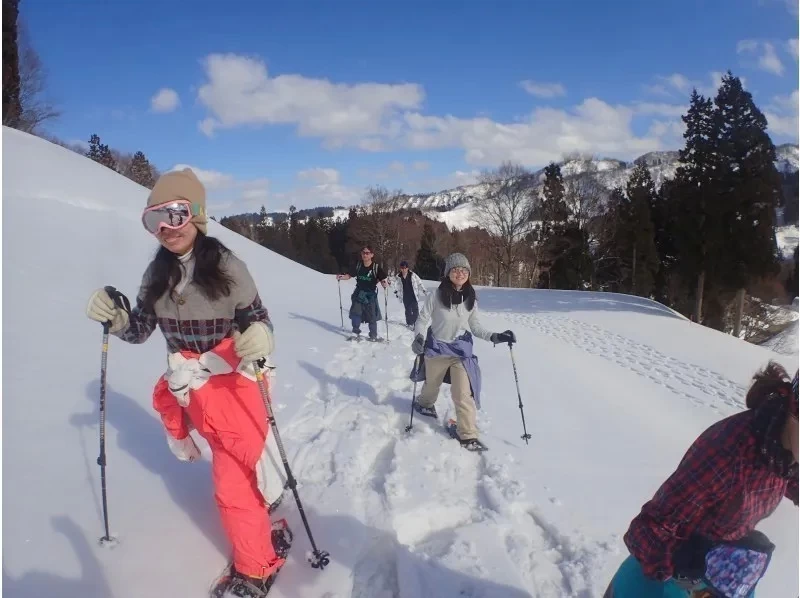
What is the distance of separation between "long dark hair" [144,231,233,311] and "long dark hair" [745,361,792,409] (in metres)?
2.32

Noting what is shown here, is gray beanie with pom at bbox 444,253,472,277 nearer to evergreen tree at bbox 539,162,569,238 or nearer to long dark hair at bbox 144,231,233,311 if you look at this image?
long dark hair at bbox 144,231,233,311

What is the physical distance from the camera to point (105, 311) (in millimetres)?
2568

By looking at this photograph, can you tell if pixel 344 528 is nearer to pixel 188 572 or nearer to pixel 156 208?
pixel 188 572

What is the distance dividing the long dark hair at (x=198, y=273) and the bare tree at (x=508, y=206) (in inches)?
1327

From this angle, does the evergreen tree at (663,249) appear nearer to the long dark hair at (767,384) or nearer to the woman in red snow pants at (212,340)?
the long dark hair at (767,384)

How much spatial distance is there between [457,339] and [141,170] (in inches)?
1901

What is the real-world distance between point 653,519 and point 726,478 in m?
0.31

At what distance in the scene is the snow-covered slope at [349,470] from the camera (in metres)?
2.81

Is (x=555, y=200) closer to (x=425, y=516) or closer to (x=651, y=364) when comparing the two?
(x=651, y=364)

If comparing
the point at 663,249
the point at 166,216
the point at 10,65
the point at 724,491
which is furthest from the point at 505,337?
the point at 663,249

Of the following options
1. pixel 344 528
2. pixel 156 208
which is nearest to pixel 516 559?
pixel 344 528

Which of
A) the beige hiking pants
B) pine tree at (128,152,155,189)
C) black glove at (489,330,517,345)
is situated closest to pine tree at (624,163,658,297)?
black glove at (489,330,517,345)

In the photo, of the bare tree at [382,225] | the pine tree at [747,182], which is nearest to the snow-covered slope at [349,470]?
the pine tree at [747,182]

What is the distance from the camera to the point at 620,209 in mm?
31766
